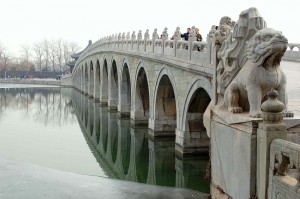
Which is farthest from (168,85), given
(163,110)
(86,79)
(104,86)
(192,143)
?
(86,79)

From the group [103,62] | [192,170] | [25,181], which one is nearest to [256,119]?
[25,181]

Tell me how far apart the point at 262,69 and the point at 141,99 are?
15.5 meters

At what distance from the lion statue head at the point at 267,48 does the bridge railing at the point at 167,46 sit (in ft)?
15.5

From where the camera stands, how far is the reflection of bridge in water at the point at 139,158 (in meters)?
12.3

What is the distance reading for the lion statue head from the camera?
5.93m

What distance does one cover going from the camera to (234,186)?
657 centimetres

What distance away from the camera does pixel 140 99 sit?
849 inches

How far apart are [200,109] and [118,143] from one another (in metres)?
4.95

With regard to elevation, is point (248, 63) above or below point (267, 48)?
below

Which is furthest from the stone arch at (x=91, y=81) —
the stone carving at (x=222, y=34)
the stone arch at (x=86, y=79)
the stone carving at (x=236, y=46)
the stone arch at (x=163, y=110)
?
the stone carving at (x=236, y=46)

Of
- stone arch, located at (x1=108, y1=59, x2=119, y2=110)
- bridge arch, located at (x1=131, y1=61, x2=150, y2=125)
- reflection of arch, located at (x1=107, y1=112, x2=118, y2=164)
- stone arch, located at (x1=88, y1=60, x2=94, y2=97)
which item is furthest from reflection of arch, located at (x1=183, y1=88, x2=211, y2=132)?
stone arch, located at (x1=88, y1=60, x2=94, y2=97)

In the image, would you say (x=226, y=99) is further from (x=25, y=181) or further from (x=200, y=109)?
(x=200, y=109)

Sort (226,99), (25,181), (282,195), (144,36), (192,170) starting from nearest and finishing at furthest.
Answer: (282,195) → (226,99) → (25,181) → (192,170) → (144,36)

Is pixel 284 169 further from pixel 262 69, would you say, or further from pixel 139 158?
pixel 139 158
